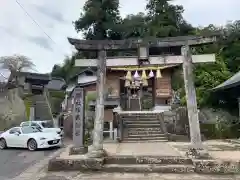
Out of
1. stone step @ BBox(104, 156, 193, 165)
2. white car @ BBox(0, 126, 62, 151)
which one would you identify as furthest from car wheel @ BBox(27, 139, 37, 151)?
stone step @ BBox(104, 156, 193, 165)

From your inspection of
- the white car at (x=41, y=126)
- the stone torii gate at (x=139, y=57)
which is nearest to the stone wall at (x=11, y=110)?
the white car at (x=41, y=126)

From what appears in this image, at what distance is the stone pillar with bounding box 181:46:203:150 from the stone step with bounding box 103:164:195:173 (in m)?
0.88

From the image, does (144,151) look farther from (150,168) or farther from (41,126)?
(41,126)

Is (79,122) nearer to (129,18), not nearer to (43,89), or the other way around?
(43,89)

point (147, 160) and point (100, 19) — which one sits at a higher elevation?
point (100, 19)

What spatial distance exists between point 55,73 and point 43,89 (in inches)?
496

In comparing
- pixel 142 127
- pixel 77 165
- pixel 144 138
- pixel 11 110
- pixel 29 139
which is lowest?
pixel 77 165

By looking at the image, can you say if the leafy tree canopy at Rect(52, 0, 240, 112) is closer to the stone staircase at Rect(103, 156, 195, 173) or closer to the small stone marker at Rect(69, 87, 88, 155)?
the small stone marker at Rect(69, 87, 88, 155)

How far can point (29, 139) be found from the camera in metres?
14.8

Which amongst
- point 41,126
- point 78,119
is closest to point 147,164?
point 78,119

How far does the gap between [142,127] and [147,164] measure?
26.7 feet

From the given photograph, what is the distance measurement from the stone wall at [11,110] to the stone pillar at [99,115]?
19.7 metres

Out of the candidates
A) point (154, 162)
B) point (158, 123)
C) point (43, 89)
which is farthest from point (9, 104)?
point (154, 162)

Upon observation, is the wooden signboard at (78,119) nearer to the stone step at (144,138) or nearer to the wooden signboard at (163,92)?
the stone step at (144,138)
